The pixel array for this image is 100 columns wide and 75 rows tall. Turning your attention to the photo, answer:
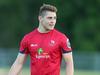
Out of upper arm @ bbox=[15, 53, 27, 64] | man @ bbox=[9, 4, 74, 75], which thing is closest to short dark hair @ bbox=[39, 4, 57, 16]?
man @ bbox=[9, 4, 74, 75]

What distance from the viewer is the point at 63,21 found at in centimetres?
4688

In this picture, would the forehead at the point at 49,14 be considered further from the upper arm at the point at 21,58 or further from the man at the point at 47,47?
the upper arm at the point at 21,58

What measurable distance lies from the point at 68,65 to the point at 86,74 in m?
17.2

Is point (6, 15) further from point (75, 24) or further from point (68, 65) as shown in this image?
point (68, 65)

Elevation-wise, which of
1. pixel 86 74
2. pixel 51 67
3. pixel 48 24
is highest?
pixel 48 24

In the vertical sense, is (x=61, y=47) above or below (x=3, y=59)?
above

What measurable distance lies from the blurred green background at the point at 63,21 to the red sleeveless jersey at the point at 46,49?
104 ft

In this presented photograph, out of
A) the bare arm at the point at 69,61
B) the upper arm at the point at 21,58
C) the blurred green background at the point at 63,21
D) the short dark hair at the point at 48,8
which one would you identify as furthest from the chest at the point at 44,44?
the blurred green background at the point at 63,21

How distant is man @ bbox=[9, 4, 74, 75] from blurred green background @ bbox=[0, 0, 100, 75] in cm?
3177

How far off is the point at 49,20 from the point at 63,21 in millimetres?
Result: 35710

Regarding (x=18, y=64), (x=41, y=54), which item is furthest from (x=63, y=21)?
(x=41, y=54)

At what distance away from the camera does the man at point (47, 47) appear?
11133 mm

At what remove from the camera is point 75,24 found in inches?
1827

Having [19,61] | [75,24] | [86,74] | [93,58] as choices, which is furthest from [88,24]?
[19,61]
